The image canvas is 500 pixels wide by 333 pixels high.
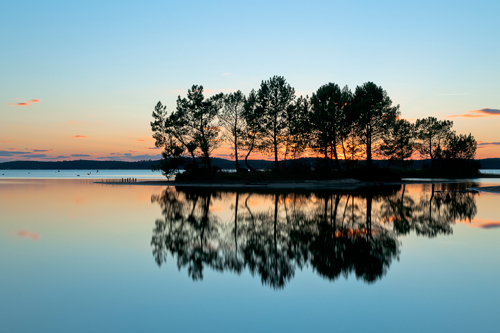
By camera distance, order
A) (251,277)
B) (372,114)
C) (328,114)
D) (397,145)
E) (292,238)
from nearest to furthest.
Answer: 1. (251,277)
2. (292,238)
3. (328,114)
4. (372,114)
5. (397,145)

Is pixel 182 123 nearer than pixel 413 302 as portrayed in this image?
No

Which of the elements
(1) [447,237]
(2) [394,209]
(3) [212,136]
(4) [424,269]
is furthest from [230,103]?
(4) [424,269]

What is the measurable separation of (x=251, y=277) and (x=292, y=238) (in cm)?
629

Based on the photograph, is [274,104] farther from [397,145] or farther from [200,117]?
[397,145]

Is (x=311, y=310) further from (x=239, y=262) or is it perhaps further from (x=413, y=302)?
(x=239, y=262)

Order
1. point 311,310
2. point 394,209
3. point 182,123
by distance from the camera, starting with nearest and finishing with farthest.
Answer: point 311,310, point 394,209, point 182,123

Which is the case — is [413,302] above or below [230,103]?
below

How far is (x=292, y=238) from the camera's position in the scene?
17.5 metres

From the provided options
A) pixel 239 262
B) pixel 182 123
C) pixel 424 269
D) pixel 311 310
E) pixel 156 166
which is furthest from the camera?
pixel 156 166

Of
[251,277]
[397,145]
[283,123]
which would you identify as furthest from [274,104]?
[251,277]

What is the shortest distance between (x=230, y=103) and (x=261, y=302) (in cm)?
6686

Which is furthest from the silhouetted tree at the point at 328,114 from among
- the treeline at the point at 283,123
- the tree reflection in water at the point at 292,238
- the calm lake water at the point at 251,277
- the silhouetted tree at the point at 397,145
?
the calm lake water at the point at 251,277

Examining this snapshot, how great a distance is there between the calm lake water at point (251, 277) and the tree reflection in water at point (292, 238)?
0.08m

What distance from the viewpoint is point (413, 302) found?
916 centimetres
